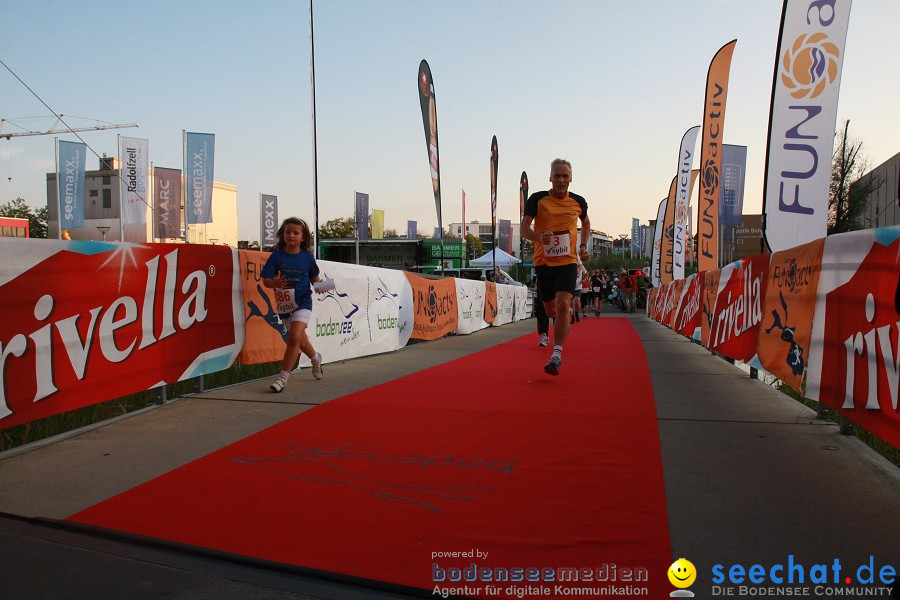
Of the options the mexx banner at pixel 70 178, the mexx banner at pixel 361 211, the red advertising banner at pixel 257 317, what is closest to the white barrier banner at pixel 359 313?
the red advertising banner at pixel 257 317

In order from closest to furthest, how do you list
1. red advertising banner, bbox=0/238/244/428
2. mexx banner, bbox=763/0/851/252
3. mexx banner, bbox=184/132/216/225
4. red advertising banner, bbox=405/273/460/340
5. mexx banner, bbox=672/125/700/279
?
red advertising banner, bbox=0/238/244/428, mexx banner, bbox=763/0/851/252, red advertising banner, bbox=405/273/460/340, mexx banner, bbox=672/125/700/279, mexx banner, bbox=184/132/216/225

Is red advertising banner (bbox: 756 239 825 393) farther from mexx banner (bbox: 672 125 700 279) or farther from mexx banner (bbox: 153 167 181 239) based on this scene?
mexx banner (bbox: 153 167 181 239)

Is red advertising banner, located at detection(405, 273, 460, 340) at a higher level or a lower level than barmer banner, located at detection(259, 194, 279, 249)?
lower

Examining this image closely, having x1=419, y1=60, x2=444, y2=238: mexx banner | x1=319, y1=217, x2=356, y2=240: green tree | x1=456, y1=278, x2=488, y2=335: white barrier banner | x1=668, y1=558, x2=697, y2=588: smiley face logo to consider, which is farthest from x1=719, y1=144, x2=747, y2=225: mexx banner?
x1=319, y1=217, x2=356, y2=240: green tree

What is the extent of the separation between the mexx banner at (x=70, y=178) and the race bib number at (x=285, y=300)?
34.8m

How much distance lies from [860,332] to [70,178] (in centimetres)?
3985

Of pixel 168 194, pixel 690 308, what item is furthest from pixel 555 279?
pixel 168 194

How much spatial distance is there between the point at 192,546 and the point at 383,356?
710cm

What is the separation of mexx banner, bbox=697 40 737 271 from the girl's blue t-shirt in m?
9.49

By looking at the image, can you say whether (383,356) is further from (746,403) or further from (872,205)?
(872,205)

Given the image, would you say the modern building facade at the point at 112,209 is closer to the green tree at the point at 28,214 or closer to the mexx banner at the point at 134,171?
the green tree at the point at 28,214

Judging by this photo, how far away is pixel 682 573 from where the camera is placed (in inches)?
86.7

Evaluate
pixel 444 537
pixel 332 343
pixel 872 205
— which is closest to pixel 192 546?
pixel 444 537

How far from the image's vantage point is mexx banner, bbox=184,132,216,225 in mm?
32969
